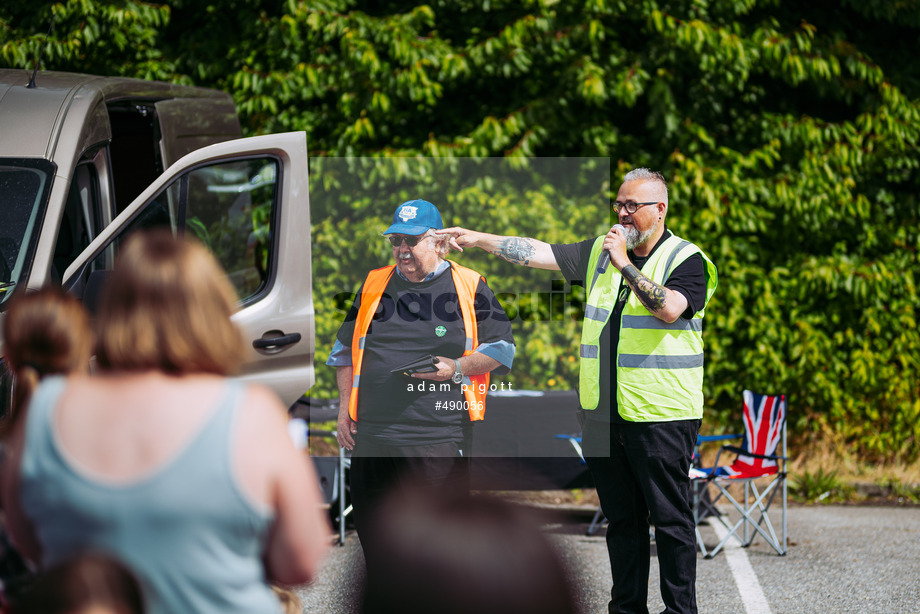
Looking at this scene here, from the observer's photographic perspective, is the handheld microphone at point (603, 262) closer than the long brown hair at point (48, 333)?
No

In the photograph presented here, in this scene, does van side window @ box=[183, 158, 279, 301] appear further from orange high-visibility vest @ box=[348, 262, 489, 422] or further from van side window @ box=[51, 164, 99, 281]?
orange high-visibility vest @ box=[348, 262, 489, 422]

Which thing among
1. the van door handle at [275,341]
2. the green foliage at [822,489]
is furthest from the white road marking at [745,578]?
the van door handle at [275,341]

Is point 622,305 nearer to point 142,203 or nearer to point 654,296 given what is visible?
point 654,296

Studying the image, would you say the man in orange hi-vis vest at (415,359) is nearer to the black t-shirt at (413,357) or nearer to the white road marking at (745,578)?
the black t-shirt at (413,357)

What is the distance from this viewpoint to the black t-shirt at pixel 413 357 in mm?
3605

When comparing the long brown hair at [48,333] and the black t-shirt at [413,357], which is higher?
the long brown hair at [48,333]

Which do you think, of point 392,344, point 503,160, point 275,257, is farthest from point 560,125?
point 392,344

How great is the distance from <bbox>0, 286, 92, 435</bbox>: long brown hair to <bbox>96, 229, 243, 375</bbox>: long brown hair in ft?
0.72

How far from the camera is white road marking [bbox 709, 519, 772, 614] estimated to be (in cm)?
443

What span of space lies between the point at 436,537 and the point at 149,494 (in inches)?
18.9

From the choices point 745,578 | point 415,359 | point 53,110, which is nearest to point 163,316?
point 415,359

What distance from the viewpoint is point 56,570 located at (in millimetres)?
1414

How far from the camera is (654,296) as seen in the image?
3.46 meters

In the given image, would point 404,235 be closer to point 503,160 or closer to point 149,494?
point 149,494
